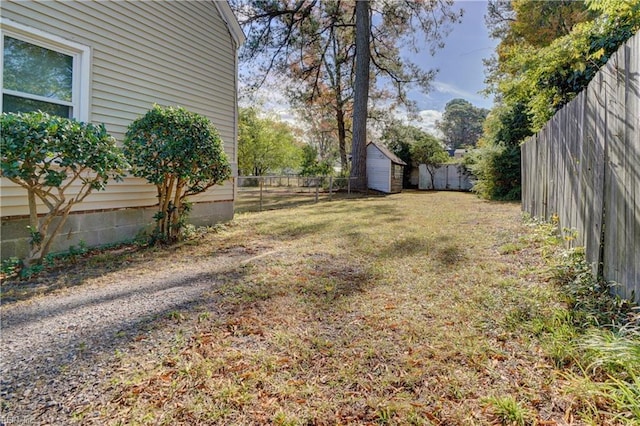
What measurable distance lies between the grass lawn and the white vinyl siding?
2.75 meters

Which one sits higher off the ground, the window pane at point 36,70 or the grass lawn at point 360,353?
the window pane at point 36,70

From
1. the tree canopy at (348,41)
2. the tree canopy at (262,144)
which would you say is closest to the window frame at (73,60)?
the tree canopy at (348,41)

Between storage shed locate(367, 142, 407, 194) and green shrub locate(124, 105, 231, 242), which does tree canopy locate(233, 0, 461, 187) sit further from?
green shrub locate(124, 105, 231, 242)

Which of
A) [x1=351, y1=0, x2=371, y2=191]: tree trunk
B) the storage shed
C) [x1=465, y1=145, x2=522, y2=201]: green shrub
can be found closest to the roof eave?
[x1=351, y1=0, x2=371, y2=191]: tree trunk

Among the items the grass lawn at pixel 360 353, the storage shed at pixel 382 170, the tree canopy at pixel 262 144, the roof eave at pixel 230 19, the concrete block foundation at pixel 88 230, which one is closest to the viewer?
the grass lawn at pixel 360 353

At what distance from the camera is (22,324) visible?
2244 mm

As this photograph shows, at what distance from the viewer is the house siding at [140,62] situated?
3947 mm

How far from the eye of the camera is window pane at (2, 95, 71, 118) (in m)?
3.61

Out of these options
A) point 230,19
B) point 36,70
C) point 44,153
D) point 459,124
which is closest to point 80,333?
point 44,153

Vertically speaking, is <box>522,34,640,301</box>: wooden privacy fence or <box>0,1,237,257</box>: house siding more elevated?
<box>0,1,237,257</box>: house siding

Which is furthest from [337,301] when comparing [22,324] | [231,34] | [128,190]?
[231,34]

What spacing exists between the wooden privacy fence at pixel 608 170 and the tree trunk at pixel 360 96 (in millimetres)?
11958

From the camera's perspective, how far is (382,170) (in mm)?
18328

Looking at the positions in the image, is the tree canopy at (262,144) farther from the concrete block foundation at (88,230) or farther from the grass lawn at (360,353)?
the grass lawn at (360,353)
